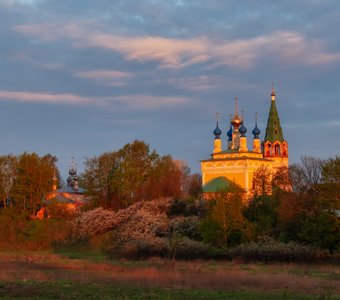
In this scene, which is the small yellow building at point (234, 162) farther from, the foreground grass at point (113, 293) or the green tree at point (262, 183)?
the foreground grass at point (113, 293)

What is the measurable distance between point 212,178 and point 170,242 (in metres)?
28.4

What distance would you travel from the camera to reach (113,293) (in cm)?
2120

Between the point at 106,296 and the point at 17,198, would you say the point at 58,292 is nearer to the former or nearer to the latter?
the point at 106,296

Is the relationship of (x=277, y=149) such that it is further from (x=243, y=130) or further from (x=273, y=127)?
(x=243, y=130)

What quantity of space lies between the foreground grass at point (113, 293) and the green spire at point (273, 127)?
226 feet

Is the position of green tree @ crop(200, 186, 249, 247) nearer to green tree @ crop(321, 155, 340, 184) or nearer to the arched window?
green tree @ crop(321, 155, 340, 184)

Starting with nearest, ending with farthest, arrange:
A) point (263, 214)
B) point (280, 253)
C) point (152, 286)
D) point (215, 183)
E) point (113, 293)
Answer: point (113, 293) → point (152, 286) → point (280, 253) → point (263, 214) → point (215, 183)

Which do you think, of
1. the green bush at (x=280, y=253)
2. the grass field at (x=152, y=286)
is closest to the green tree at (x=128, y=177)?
the green bush at (x=280, y=253)

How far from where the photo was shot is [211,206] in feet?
168

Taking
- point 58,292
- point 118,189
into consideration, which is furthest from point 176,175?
point 58,292

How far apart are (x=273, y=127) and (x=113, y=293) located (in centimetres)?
7198

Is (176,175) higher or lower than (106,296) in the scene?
higher

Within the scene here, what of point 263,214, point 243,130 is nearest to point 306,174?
point 263,214

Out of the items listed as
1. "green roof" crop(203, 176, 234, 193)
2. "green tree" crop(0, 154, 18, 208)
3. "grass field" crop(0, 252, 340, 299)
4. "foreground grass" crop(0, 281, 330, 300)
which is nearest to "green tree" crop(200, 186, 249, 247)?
"grass field" crop(0, 252, 340, 299)
